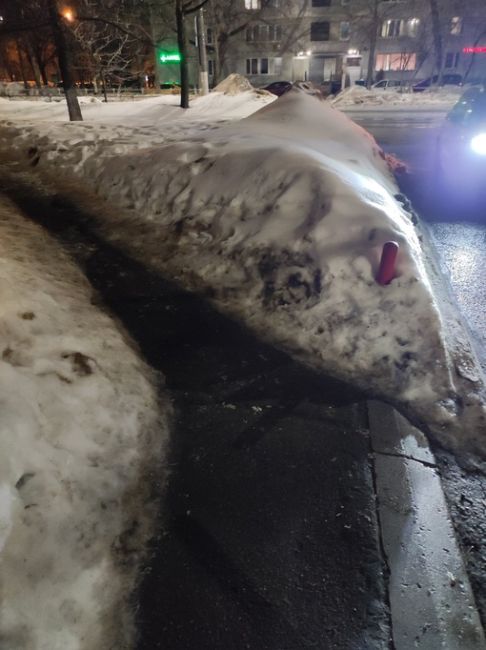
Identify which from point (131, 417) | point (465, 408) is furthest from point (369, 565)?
point (131, 417)

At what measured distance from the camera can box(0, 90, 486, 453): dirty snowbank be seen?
3.84 m

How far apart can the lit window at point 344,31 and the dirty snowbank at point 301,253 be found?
5109 centimetres

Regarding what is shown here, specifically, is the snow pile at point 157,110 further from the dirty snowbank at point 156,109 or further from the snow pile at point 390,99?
the snow pile at point 390,99

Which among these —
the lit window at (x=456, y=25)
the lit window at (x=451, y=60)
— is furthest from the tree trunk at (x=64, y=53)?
the lit window at (x=451, y=60)

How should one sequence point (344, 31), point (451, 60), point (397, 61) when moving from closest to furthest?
1. point (344, 31)
2. point (451, 60)
3. point (397, 61)

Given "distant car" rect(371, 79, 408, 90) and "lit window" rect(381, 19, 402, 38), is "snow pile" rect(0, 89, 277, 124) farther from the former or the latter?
"lit window" rect(381, 19, 402, 38)

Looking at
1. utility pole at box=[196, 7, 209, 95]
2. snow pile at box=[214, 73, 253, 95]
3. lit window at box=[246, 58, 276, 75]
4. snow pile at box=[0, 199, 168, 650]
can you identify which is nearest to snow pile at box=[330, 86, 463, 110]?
snow pile at box=[214, 73, 253, 95]

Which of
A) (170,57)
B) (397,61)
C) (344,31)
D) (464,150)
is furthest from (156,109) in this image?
(397,61)

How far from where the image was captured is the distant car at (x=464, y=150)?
31.0ft

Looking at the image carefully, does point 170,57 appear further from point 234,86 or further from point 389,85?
point 389,85

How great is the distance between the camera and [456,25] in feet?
155

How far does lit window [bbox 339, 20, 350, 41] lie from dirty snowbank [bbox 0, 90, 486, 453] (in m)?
51.1

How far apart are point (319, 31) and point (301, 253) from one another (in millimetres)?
56562

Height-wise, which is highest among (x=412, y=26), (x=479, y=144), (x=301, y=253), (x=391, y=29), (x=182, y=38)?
(x=412, y=26)
